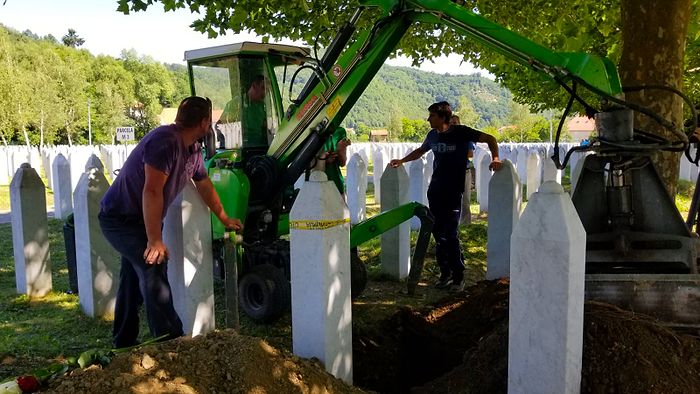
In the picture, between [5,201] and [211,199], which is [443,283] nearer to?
[211,199]

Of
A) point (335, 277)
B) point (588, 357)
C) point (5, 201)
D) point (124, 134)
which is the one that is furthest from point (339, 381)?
point (124, 134)

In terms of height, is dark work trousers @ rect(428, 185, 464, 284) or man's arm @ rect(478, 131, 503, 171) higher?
man's arm @ rect(478, 131, 503, 171)

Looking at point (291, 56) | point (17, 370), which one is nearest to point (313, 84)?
point (291, 56)

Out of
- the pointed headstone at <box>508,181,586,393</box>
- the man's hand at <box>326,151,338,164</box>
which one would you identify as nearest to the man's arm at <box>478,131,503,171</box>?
Answer: the man's hand at <box>326,151,338,164</box>

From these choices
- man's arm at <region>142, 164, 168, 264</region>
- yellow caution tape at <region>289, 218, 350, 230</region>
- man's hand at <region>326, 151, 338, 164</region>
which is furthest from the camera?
man's hand at <region>326, 151, 338, 164</region>

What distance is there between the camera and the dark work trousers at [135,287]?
11.6ft

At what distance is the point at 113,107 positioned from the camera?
6588cm

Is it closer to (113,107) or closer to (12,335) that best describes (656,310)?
(12,335)

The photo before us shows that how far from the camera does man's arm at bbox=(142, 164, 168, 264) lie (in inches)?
135

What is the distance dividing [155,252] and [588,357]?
2475mm

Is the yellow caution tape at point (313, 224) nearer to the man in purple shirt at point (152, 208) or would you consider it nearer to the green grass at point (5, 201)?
the man in purple shirt at point (152, 208)

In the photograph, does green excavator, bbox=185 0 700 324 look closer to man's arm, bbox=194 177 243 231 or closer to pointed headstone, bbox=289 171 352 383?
man's arm, bbox=194 177 243 231

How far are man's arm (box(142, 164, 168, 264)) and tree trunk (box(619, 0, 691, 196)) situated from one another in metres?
3.96

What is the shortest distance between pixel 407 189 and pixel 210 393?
15.4 ft
